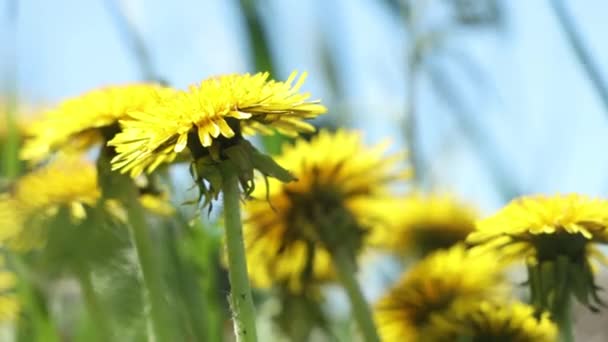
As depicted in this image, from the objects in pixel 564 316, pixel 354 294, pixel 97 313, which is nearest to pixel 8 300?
pixel 97 313

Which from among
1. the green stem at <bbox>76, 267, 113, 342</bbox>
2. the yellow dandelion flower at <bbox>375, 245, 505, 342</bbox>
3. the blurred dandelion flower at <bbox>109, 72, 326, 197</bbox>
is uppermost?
the blurred dandelion flower at <bbox>109, 72, 326, 197</bbox>

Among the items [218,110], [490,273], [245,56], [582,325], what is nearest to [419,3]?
[245,56]

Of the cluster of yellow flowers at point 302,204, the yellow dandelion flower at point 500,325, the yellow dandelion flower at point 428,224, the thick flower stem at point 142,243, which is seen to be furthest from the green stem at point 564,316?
the yellow dandelion flower at point 428,224

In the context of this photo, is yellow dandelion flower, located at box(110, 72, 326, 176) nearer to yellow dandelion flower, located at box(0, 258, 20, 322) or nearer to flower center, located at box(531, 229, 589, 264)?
flower center, located at box(531, 229, 589, 264)

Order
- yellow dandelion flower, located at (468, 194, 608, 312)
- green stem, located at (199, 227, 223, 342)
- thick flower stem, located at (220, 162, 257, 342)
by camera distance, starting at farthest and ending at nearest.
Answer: green stem, located at (199, 227, 223, 342) < yellow dandelion flower, located at (468, 194, 608, 312) < thick flower stem, located at (220, 162, 257, 342)

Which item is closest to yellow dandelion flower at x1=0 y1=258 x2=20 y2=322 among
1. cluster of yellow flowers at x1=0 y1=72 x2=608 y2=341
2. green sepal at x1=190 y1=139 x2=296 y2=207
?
cluster of yellow flowers at x1=0 y1=72 x2=608 y2=341

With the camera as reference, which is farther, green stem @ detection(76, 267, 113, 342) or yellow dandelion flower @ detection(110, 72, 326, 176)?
green stem @ detection(76, 267, 113, 342)

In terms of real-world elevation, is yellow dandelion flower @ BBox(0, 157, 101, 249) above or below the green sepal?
above
